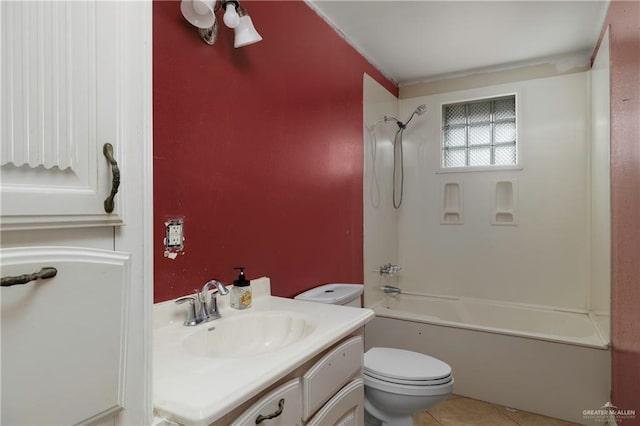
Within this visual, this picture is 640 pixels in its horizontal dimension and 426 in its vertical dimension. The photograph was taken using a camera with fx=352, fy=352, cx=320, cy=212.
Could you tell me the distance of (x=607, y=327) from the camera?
83.7 inches

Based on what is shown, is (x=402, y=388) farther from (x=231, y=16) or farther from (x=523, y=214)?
(x=523, y=214)

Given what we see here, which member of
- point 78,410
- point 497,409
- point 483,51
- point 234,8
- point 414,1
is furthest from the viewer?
point 483,51

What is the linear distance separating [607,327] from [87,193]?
2.72 metres

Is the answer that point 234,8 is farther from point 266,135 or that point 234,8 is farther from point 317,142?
point 317,142

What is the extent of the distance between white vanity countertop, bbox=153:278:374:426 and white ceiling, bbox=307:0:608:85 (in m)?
1.78

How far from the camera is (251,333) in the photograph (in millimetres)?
1282

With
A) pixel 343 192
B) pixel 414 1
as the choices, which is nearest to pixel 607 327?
pixel 343 192

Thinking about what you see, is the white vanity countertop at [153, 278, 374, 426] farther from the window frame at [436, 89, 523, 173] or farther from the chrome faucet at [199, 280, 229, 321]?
the window frame at [436, 89, 523, 173]

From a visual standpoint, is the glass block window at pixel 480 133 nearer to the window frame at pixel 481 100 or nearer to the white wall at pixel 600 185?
the window frame at pixel 481 100

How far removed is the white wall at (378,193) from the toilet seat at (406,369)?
82cm

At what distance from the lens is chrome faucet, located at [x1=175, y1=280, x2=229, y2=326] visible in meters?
1.20

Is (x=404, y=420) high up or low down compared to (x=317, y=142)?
down

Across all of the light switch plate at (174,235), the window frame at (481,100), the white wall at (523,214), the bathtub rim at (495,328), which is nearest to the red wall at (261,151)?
the light switch plate at (174,235)

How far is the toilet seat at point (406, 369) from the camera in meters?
1.61
